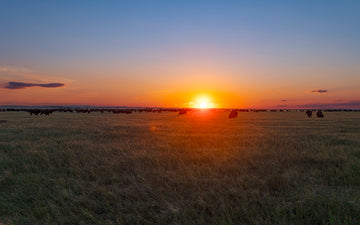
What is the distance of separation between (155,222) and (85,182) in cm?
314

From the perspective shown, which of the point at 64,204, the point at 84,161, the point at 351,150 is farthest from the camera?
the point at 351,150

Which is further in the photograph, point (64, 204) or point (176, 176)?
point (176, 176)

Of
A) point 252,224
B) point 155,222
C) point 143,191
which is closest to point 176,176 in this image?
point 143,191

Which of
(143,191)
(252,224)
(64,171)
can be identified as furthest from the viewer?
(64,171)

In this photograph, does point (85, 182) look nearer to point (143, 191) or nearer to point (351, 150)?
point (143, 191)

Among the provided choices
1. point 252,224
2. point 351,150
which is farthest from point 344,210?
point 351,150

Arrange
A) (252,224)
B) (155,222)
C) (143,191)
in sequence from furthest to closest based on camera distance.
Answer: (143,191) < (155,222) < (252,224)

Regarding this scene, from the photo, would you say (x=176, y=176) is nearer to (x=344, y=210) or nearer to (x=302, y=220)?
(x=302, y=220)

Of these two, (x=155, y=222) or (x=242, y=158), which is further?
(x=242, y=158)

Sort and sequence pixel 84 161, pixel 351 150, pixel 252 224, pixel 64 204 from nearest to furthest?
pixel 252 224
pixel 64 204
pixel 84 161
pixel 351 150

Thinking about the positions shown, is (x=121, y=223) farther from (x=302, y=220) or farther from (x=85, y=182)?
(x=302, y=220)

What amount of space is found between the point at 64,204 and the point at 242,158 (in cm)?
659

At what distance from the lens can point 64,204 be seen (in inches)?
201

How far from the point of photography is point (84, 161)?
8.80 meters
